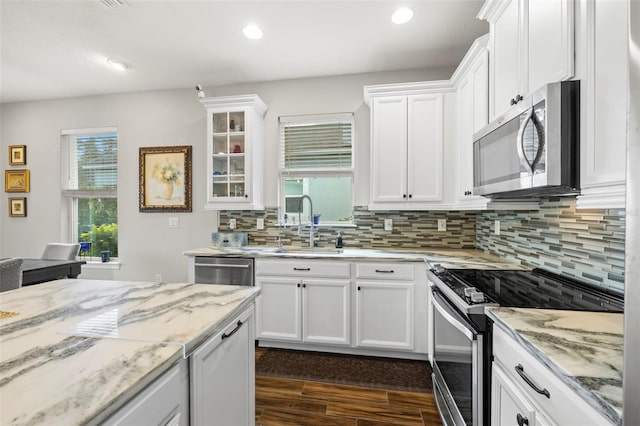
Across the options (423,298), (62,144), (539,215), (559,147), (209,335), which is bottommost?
(423,298)

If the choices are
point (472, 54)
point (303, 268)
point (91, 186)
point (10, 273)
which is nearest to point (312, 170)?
point (303, 268)

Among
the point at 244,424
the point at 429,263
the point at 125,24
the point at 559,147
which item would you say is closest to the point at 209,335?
the point at 244,424

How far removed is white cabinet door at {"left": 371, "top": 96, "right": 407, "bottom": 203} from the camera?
8.91 ft

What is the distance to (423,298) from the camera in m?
2.41

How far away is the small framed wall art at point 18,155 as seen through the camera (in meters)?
3.88

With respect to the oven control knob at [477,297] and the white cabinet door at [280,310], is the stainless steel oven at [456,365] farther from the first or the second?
the white cabinet door at [280,310]

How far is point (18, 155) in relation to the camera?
3.89 m

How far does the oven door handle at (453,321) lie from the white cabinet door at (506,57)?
3.84ft

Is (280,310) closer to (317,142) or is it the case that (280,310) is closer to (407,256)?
(407,256)

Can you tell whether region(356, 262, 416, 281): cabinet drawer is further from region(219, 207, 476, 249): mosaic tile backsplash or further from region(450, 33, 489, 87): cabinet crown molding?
region(450, 33, 489, 87): cabinet crown molding

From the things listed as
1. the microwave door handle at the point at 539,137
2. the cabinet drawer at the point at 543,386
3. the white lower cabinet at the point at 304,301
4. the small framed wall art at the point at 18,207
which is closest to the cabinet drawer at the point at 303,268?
the white lower cabinet at the point at 304,301

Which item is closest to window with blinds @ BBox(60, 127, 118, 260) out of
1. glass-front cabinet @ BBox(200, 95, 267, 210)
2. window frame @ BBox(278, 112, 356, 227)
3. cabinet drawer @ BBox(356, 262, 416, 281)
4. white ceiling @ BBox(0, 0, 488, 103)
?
white ceiling @ BBox(0, 0, 488, 103)

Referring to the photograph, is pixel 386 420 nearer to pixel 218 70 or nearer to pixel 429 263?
pixel 429 263

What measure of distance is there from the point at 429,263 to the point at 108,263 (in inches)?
147
